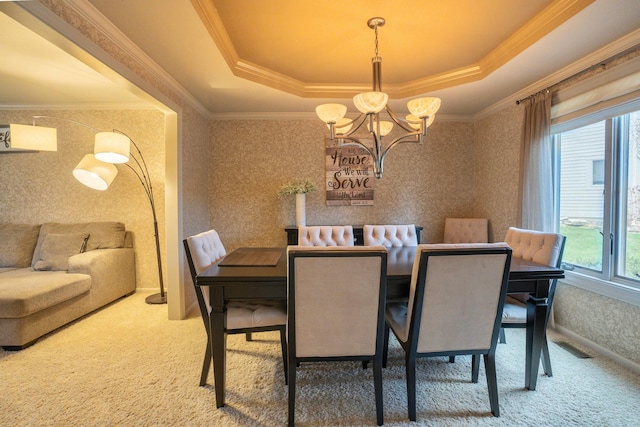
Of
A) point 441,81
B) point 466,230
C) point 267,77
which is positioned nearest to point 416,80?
point 441,81

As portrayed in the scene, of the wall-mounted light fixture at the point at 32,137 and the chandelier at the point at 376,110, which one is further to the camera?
the wall-mounted light fixture at the point at 32,137

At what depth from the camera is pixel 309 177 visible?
153 inches

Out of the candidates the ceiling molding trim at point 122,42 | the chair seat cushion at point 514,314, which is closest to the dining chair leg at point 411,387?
the chair seat cushion at point 514,314

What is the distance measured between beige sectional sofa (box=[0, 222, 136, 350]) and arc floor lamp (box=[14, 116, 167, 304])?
420mm

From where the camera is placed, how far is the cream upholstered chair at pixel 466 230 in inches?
140

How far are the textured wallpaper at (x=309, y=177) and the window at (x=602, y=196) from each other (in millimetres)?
1302

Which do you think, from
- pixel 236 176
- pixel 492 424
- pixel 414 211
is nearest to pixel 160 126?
pixel 236 176

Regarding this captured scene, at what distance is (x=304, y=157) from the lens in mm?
3877

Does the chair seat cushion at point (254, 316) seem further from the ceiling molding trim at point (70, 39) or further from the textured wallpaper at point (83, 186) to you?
the textured wallpaper at point (83, 186)

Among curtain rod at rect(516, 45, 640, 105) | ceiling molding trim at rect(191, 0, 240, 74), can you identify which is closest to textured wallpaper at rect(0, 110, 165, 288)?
ceiling molding trim at rect(191, 0, 240, 74)

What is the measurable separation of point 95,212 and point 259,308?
3059 mm

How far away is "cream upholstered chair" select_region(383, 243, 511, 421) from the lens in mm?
1468

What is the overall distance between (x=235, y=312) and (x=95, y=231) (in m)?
2.67

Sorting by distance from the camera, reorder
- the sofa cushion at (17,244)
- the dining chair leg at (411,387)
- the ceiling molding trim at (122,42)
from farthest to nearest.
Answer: the sofa cushion at (17,244)
the ceiling molding trim at (122,42)
the dining chair leg at (411,387)
